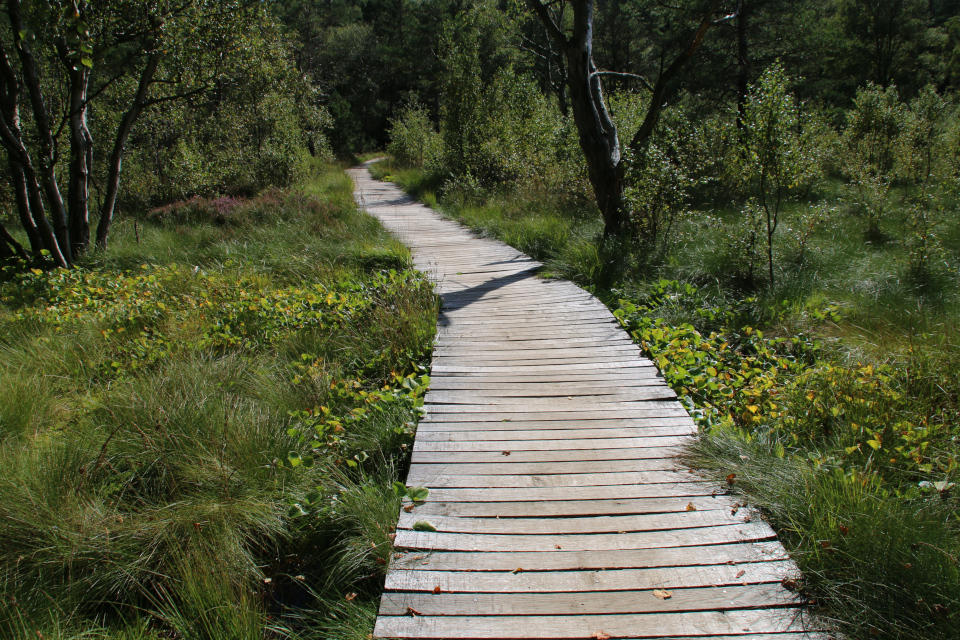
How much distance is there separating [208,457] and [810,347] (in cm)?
478

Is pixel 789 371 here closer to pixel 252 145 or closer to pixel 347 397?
pixel 347 397

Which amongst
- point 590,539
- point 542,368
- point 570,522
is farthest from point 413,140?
point 590,539

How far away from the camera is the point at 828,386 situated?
3812 millimetres

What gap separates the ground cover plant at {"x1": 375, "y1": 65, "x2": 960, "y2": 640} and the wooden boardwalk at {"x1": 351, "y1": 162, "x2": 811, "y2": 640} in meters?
0.25

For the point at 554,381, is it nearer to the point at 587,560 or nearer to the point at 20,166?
the point at 587,560

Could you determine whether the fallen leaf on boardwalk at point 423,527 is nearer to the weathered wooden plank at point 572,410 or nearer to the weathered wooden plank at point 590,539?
the weathered wooden plank at point 590,539

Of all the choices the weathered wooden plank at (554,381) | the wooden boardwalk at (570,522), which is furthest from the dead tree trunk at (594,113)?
the weathered wooden plank at (554,381)

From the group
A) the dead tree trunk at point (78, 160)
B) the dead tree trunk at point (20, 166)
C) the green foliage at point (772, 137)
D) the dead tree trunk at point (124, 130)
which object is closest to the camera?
the green foliage at point (772, 137)

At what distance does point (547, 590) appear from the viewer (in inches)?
92.0

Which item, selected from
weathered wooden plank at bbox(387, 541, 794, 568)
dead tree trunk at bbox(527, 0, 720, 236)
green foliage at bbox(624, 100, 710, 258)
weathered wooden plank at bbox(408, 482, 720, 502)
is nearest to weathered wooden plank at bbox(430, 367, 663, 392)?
weathered wooden plank at bbox(408, 482, 720, 502)

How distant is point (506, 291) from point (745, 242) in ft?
9.41

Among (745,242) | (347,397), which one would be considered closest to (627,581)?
(347,397)

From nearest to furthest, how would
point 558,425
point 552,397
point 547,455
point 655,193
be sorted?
point 547,455
point 558,425
point 552,397
point 655,193

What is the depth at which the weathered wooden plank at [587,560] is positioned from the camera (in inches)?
95.7
